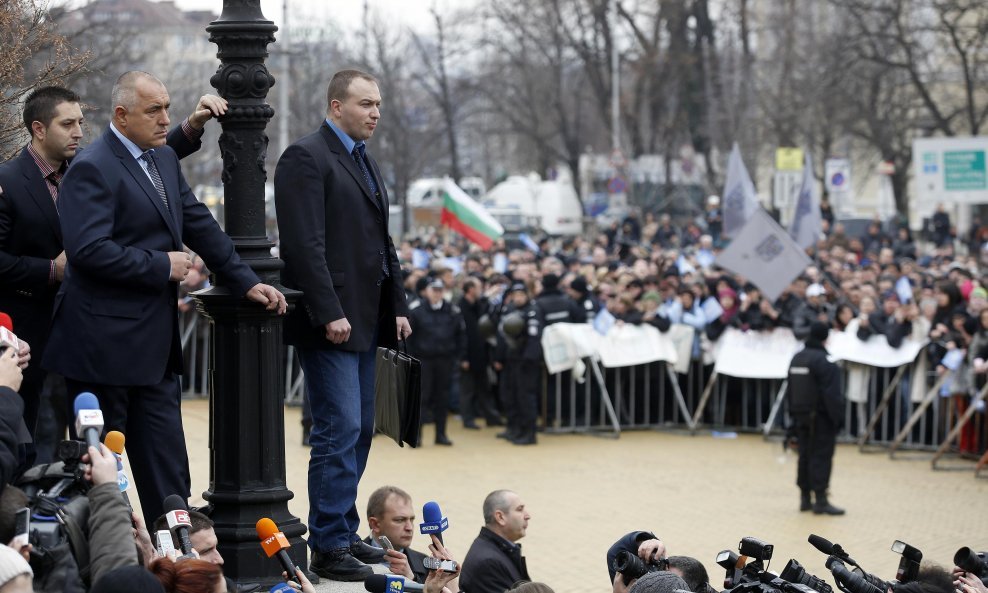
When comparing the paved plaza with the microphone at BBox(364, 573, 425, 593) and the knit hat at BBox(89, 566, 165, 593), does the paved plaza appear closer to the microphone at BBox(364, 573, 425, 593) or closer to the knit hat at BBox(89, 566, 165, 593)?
the microphone at BBox(364, 573, 425, 593)

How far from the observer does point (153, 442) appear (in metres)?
6.20

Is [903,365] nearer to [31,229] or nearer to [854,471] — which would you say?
[854,471]

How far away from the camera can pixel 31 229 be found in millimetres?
6680

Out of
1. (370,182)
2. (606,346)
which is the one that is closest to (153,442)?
(370,182)

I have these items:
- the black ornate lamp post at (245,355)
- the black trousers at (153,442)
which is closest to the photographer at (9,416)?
the black trousers at (153,442)

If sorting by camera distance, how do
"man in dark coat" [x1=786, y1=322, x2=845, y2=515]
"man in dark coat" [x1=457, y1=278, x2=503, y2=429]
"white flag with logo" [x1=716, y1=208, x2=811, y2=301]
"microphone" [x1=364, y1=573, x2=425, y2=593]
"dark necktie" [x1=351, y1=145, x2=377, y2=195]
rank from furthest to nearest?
"man in dark coat" [x1=457, y1=278, x2=503, y2=429], "white flag with logo" [x1=716, y1=208, x2=811, y2=301], "man in dark coat" [x1=786, y1=322, x2=845, y2=515], "dark necktie" [x1=351, y1=145, x2=377, y2=195], "microphone" [x1=364, y1=573, x2=425, y2=593]

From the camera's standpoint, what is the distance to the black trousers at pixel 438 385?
17.2 m

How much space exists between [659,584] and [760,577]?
16.1 inches

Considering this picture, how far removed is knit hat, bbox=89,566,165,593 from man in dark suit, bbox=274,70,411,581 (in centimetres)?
251

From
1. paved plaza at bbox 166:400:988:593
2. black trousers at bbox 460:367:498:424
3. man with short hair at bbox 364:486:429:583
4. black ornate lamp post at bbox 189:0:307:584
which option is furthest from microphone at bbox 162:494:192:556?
black trousers at bbox 460:367:498:424

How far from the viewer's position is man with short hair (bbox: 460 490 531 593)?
7.64m

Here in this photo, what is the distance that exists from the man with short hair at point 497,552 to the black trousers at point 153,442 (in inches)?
72.4

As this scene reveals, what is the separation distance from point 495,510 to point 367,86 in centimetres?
235

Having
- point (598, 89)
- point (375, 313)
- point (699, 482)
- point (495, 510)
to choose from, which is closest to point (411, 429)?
point (375, 313)
